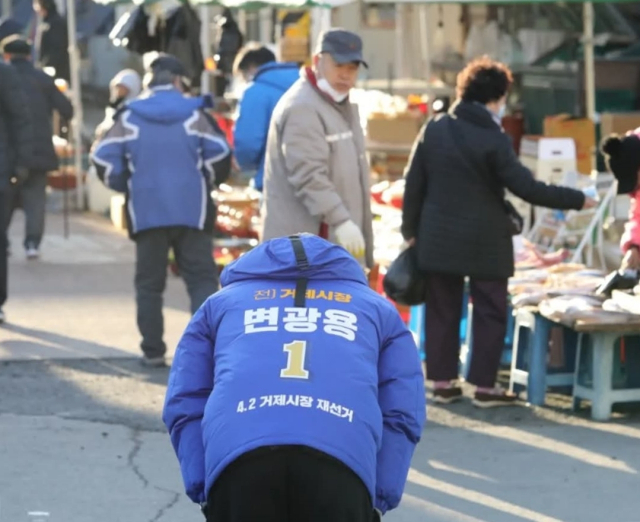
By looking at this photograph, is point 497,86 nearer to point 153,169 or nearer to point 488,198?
point 488,198

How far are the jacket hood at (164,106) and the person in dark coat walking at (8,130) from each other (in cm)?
171

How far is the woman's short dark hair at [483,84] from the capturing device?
7.67 meters

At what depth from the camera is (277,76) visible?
8.92 m

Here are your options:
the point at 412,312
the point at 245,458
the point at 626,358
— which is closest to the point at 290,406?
the point at 245,458

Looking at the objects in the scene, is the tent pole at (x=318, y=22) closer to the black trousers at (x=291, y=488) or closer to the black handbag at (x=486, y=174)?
the black handbag at (x=486, y=174)

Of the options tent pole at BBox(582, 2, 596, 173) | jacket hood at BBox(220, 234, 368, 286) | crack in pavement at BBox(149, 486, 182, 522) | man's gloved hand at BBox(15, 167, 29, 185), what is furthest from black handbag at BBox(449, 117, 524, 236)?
man's gloved hand at BBox(15, 167, 29, 185)

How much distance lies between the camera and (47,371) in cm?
888

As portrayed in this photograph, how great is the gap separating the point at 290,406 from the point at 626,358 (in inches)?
180

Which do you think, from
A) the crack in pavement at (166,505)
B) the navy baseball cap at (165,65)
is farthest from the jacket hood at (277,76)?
the crack in pavement at (166,505)

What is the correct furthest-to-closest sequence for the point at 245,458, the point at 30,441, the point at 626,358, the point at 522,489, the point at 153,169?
the point at 153,169
the point at 626,358
the point at 30,441
the point at 522,489
the point at 245,458

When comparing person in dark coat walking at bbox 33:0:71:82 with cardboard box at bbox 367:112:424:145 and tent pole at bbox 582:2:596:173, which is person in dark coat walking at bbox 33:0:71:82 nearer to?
cardboard box at bbox 367:112:424:145

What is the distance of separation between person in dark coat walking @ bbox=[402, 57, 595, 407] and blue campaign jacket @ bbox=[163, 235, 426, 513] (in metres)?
3.69

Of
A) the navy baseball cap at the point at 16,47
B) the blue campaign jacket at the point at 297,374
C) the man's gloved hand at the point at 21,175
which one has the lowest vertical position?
the man's gloved hand at the point at 21,175

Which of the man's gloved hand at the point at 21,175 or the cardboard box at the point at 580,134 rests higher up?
the cardboard box at the point at 580,134
